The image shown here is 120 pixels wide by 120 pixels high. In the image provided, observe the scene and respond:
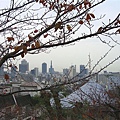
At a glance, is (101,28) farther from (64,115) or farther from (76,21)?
(64,115)

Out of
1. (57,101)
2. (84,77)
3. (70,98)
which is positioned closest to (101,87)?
(70,98)

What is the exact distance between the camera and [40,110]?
27.3 ft

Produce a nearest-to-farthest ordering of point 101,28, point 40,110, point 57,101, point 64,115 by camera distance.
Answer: point 101,28 → point 57,101 → point 64,115 → point 40,110

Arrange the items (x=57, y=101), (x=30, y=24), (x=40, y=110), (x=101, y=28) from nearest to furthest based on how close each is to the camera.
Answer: (x=101, y=28) < (x=30, y=24) < (x=57, y=101) < (x=40, y=110)

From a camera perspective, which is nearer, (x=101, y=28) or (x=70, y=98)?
(x=101, y=28)

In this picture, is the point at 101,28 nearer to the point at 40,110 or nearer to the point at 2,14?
the point at 2,14

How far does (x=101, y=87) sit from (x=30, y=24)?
19.4 ft

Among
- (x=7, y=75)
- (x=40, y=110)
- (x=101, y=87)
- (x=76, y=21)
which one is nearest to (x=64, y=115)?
(x=40, y=110)

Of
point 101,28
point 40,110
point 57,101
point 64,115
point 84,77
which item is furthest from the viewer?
point 40,110

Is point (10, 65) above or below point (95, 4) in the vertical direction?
below

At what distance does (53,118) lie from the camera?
289 inches

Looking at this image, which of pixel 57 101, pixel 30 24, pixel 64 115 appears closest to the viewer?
pixel 30 24

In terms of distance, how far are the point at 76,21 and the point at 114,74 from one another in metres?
6.10

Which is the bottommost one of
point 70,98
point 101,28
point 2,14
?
point 70,98
